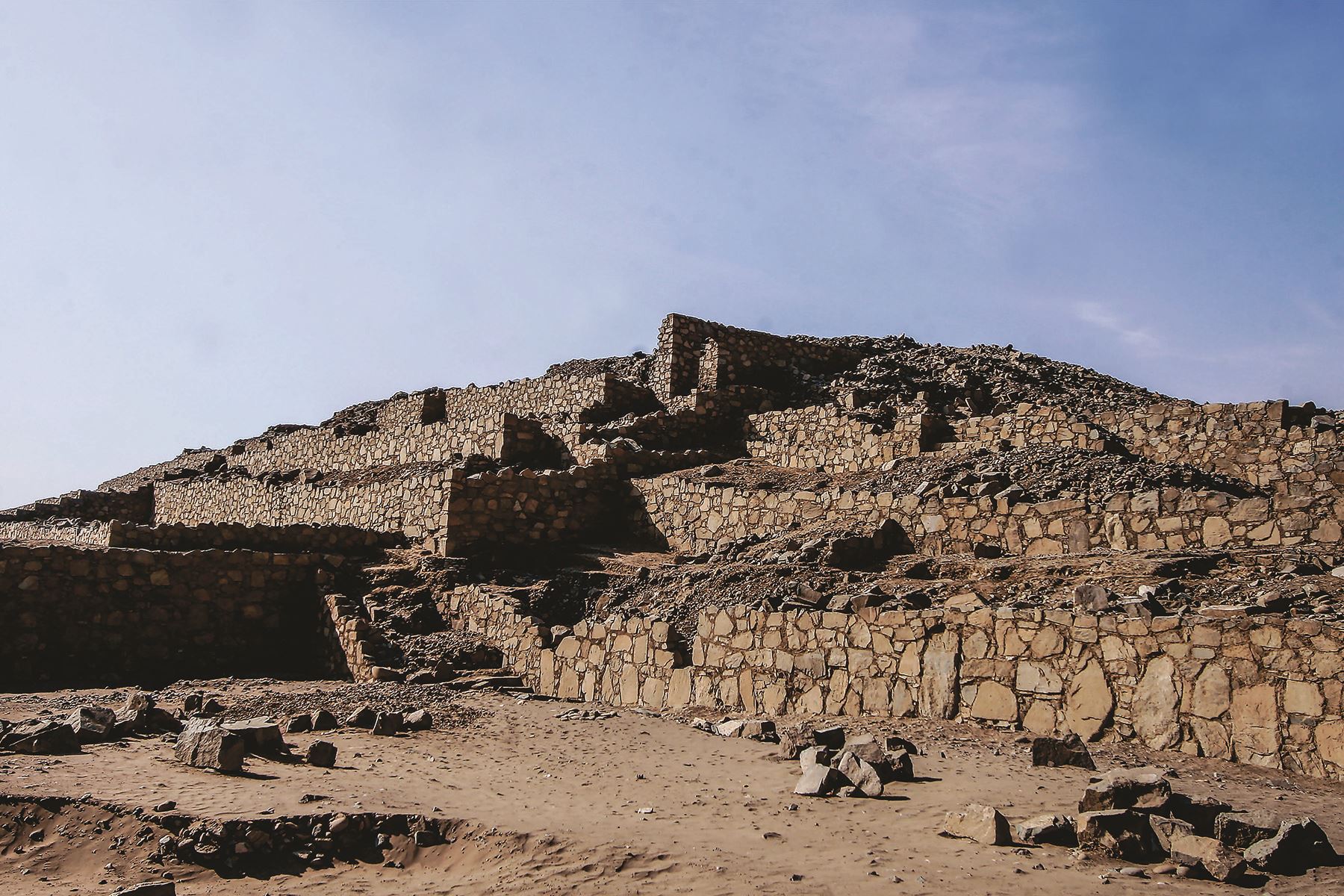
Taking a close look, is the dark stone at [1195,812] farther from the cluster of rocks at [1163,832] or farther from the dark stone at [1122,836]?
the dark stone at [1122,836]

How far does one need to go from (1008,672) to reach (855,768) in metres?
2.66

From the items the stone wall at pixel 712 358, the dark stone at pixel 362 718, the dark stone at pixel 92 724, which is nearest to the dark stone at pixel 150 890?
the dark stone at pixel 92 724

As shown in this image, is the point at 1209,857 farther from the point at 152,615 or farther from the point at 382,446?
the point at 382,446

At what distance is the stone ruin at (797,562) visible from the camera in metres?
8.76

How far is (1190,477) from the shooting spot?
14.0m

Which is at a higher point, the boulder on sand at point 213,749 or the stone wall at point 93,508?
the stone wall at point 93,508

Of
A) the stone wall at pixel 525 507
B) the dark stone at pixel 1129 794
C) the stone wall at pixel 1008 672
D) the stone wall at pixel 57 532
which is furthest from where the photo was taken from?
the stone wall at pixel 57 532

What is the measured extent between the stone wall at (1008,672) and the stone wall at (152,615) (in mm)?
4525

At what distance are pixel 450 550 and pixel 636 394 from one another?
7782mm

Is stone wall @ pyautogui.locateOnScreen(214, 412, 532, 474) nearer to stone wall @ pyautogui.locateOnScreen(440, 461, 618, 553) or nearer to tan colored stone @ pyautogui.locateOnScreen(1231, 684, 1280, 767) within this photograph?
stone wall @ pyautogui.locateOnScreen(440, 461, 618, 553)

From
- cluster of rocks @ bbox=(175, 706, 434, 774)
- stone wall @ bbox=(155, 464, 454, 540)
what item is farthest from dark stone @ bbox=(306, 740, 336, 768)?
stone wall @ bbox=(155, 464, 454, 540)

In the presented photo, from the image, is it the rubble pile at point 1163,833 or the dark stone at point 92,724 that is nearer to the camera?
the rubble pile at point 1163,833

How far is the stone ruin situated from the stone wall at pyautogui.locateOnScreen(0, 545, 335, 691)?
4 centimetres

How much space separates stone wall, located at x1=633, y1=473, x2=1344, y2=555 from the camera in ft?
37.6
